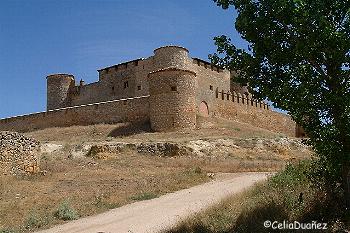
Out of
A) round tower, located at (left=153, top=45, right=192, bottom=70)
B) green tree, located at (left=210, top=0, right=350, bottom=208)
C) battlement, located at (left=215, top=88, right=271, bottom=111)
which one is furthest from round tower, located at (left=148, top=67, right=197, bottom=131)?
green tree, located at (left=210, top=0, right=350, bottom=208)

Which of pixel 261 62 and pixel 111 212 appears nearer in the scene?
pixel 261 62

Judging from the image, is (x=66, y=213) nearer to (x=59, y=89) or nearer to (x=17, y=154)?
(x=17, y=154)

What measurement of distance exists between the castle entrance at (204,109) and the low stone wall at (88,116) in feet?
15.8

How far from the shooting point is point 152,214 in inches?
450

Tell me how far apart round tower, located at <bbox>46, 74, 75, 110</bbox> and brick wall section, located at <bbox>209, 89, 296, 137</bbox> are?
16.7 metres

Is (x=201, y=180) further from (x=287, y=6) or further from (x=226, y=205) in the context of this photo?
(x=287, y=6)

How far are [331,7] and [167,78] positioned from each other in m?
21.9

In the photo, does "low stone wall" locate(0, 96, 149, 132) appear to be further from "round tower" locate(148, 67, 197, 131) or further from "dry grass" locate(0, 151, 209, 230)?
"dry grass" locate(0, 151, 209, 230)

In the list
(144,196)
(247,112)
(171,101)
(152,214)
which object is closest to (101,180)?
(144,196)

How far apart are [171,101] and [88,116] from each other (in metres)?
Answer: 8.80

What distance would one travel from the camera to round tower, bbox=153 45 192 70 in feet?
118

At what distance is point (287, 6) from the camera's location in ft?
26.6

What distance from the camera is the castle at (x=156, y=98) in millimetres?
29625

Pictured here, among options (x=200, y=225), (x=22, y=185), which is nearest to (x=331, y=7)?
(x=200, y=225)
